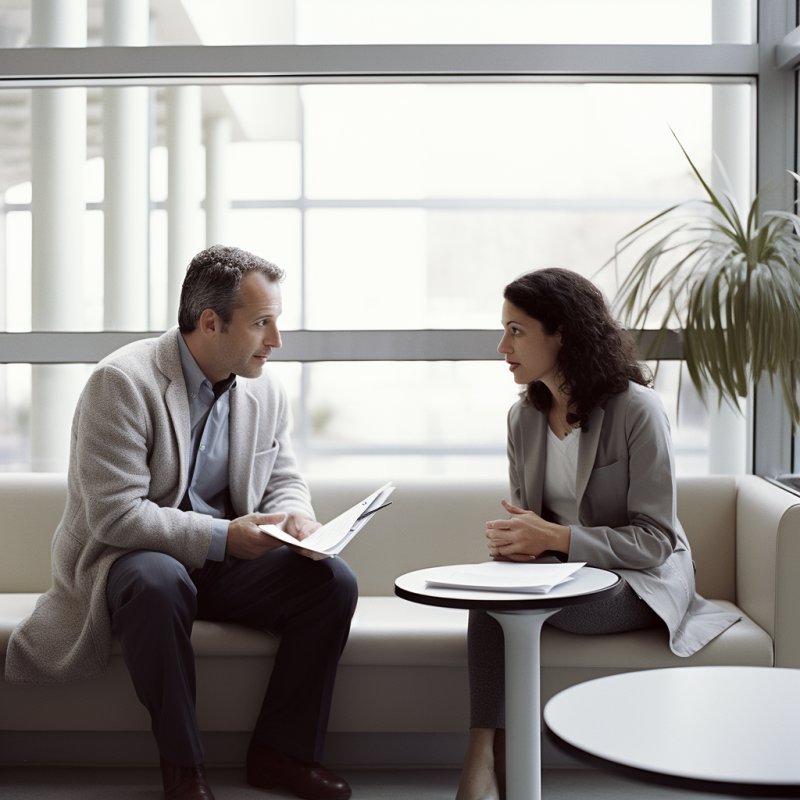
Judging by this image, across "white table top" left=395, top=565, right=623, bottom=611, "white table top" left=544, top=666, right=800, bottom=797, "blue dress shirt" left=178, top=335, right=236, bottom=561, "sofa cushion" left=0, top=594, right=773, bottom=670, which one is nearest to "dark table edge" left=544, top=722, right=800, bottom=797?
"white table top" left=544, top=666, right=800, bottom=797

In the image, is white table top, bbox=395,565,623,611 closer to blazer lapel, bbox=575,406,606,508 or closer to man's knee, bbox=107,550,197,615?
blazer lapel, bbox=575,406,606,508

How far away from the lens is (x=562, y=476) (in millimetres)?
2699

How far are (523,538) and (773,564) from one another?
0.70 m

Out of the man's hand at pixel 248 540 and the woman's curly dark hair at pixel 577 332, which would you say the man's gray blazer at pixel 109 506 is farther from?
the woman's curly dark hair at pixel 577 332

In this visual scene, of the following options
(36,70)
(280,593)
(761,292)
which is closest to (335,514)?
(280,593)

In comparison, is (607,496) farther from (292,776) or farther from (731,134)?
(731,134)

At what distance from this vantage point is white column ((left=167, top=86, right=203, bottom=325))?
3576mm

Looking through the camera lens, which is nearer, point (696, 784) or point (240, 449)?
point (696, 784)

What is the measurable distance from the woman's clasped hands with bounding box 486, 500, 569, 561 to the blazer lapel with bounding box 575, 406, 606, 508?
0.60 ft

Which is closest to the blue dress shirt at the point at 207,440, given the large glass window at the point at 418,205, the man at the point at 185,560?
the man at the point at 185,560

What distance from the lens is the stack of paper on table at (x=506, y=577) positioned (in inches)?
79.5

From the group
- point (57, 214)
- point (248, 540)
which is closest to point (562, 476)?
point (248, 540)

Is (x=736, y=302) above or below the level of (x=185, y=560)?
above

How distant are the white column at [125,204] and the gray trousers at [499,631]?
5.70 ft
